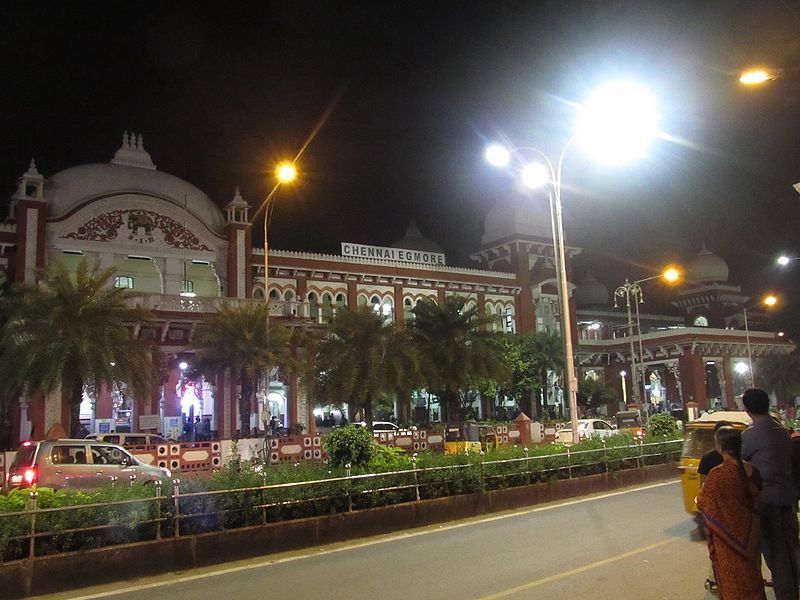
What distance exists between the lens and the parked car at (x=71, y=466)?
13.6 meters

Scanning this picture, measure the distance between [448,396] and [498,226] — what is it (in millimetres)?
23957

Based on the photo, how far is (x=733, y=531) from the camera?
465 centimetres

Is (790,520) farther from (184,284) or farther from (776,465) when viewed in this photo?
(184,284)

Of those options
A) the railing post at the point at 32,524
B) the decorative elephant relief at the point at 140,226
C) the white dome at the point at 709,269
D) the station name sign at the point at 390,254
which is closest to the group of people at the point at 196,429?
the decorative elephant relief at the point at 140,226

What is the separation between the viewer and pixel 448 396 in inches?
1265

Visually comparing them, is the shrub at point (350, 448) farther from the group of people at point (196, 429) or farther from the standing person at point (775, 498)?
the group of people at point (196, 429)

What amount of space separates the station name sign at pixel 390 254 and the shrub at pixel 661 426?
2537 cm

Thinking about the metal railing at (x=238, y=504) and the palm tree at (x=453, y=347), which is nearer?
the metal railing at (x=238, y=504)

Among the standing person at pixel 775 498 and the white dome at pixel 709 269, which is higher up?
the white dome at pixel 709 269

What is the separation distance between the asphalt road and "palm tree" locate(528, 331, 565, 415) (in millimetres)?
32844

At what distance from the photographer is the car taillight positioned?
13.4 m

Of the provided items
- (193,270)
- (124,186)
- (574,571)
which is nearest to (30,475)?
(574,571)

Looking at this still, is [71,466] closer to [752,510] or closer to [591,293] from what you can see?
[752,510]

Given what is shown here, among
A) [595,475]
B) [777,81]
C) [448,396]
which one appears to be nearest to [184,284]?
[448,396]
